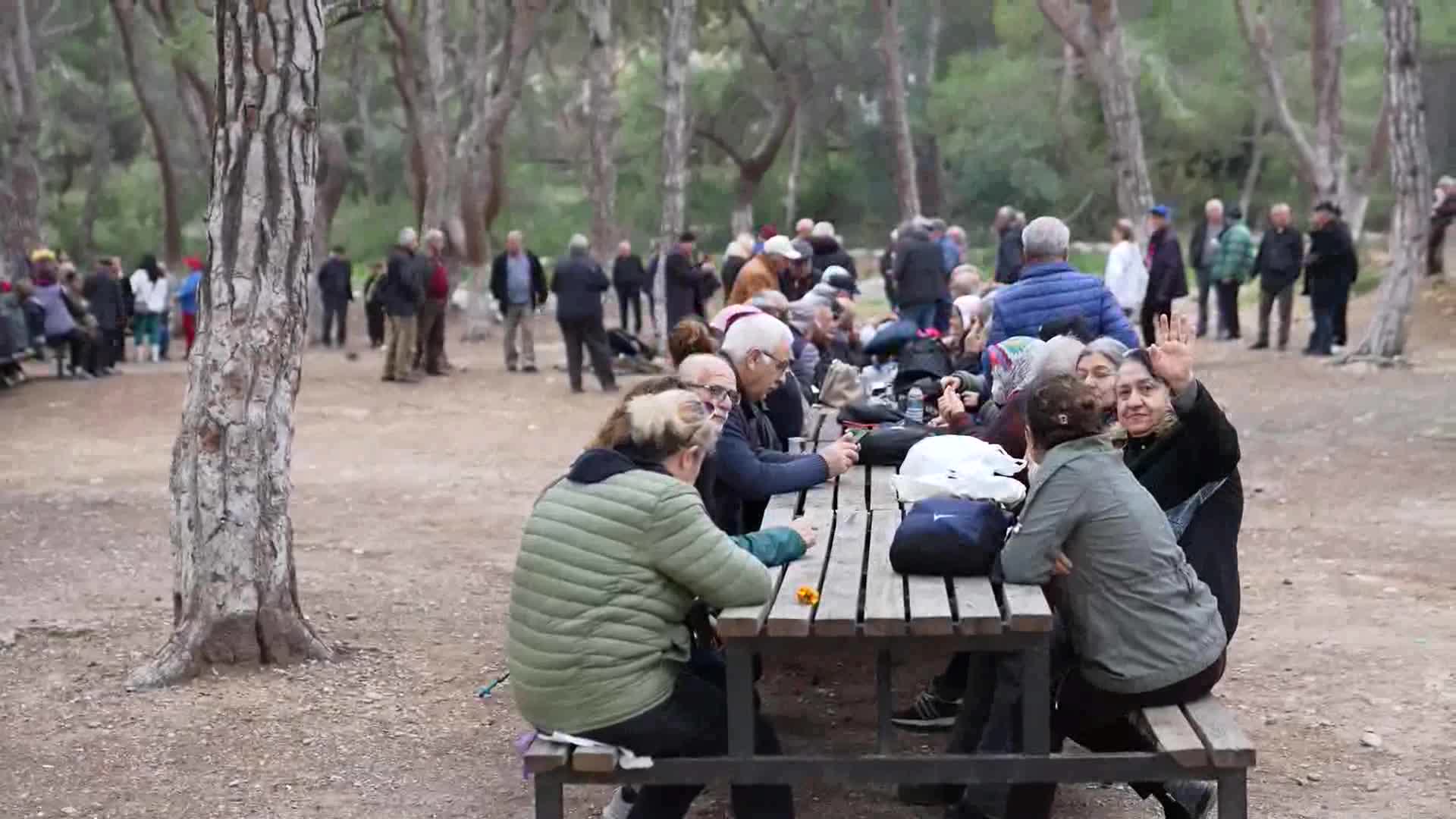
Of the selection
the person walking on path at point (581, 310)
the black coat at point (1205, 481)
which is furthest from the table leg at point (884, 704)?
the person walking on path at point (581, 310)

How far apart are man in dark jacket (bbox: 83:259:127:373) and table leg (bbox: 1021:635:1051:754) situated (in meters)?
19.7

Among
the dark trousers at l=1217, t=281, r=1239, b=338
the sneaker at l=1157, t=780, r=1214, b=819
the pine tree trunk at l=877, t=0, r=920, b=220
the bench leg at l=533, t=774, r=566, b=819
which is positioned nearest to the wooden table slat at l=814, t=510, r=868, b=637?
the bench leg at l=533, t=774, r=566, b=819

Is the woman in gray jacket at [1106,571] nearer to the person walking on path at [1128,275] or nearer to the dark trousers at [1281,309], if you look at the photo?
the person walking on path at [1128,275]

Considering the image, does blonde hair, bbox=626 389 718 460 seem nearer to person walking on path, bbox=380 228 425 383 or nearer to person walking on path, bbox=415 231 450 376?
person walking on path, bbox=380 228 425 383

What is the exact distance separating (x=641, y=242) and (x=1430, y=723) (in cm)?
4862

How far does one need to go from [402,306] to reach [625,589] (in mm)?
16497

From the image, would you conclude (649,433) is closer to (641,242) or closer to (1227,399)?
(1227,399)

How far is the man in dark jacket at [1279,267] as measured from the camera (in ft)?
67.4

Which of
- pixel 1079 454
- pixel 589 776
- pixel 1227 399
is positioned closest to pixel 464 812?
pixel 589 776

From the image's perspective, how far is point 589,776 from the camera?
4527mm

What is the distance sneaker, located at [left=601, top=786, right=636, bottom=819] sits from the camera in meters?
5.24

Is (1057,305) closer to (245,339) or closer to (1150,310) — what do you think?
(245,339)

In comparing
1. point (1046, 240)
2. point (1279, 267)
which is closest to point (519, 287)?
point (1279, 267)

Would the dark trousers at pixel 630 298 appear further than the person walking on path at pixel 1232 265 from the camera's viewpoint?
Yes
